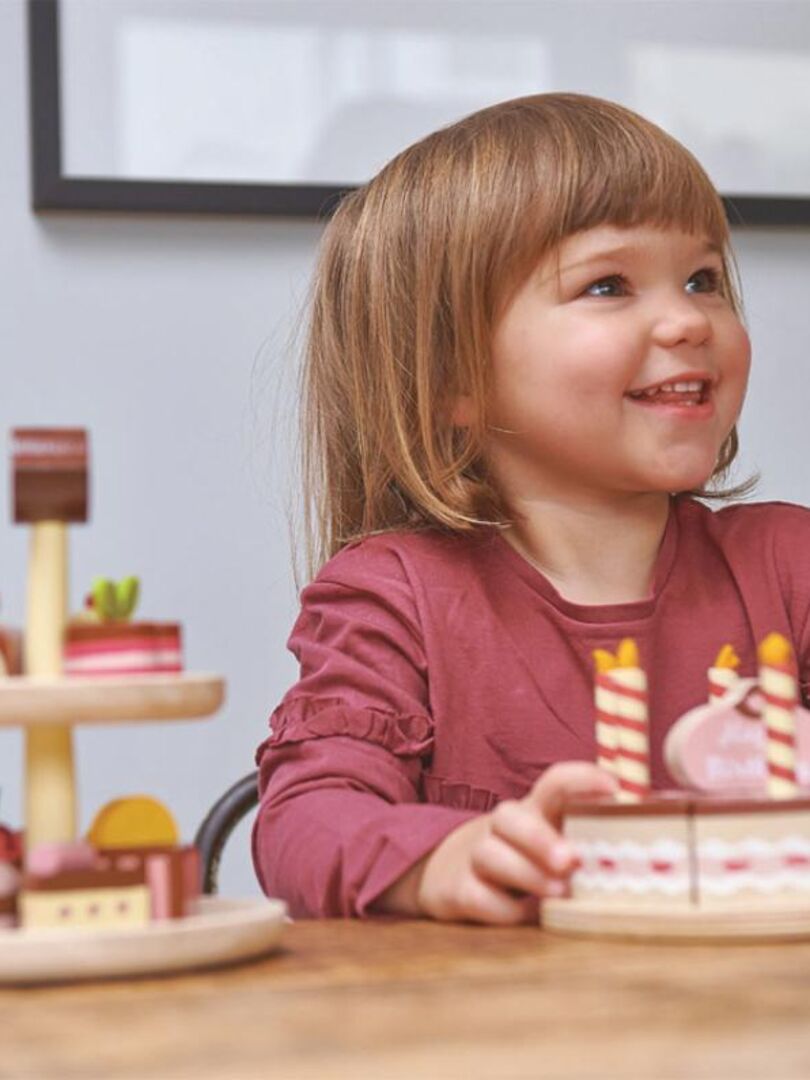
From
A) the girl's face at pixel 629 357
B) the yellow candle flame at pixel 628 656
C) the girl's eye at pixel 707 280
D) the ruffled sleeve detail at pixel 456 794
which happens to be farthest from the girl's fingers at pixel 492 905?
the girl's eye at pixel 707 280

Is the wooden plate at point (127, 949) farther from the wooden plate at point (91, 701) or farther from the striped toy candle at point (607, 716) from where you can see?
the striped toy candle at point (607, 716)

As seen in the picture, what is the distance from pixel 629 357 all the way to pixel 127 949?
2.10ft

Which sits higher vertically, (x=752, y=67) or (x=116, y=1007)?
(x=752, y=67)

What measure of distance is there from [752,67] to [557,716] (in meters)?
1.19

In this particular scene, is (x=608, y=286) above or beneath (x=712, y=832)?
above

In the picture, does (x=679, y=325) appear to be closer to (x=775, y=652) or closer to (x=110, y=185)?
(x=775, y=652)

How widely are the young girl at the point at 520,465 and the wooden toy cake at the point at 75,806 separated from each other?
0.33m

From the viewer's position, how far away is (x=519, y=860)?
73 centimetres

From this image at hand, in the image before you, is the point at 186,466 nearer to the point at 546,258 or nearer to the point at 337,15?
the point at 337,15

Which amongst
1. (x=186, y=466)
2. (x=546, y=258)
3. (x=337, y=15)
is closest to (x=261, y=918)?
(x=546, y=258)

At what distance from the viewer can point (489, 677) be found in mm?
1099

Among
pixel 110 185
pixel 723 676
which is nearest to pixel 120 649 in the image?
pixel 723 676

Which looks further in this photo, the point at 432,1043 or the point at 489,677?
the point at 489,677

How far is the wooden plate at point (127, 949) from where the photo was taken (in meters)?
0.56
